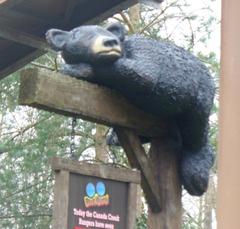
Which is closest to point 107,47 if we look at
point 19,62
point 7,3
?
point 7,3

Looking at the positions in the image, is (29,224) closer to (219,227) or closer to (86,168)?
(86,168)

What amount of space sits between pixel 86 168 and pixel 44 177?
19.3ft

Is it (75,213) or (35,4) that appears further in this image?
(35,4)

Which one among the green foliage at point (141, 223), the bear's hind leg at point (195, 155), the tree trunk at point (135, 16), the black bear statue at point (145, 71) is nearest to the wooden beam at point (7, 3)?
the black bear statue at point (145, 71)

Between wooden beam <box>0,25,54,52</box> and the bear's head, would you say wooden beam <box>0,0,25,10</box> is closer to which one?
wooden beam <box>0,25,54,52</box>

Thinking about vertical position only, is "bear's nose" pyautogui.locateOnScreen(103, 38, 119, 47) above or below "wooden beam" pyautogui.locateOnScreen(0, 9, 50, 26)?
below

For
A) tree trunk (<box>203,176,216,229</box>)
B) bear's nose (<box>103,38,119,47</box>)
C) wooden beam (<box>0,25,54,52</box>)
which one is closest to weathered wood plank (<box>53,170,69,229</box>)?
bear's nose (<box>103,38,119,47</box>)

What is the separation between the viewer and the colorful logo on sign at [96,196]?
11.1ft

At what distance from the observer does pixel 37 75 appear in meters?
3.25

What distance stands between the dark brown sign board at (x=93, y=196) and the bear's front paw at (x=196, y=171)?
1.36 ft

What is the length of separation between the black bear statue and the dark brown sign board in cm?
39

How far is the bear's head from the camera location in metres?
3.48

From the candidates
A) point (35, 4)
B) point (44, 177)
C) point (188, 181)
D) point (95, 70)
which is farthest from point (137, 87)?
point (44, 177)

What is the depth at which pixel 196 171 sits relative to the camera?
13.0 feet
